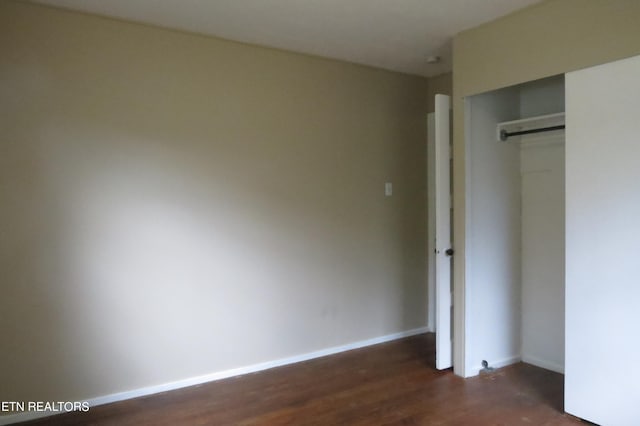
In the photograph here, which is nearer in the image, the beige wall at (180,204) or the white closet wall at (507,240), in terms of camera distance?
→ the beige wall at (180,204)

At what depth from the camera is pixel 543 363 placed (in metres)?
3.42

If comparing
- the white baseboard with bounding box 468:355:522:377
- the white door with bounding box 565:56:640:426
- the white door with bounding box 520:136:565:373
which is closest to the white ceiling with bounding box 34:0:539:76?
the white door with bounding box 565:56:640:426

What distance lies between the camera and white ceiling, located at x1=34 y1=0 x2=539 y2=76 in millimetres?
2686

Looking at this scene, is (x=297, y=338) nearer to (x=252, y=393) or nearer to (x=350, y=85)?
(x=252, y=393)

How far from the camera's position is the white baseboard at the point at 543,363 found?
3.32m

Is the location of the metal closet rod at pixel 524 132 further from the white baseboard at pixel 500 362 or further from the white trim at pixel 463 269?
the white baseboard at pixel 500 362

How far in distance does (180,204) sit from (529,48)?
2.47 metres

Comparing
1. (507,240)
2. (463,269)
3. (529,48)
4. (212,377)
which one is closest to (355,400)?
(212,377)

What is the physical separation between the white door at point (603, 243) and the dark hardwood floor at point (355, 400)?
0.30 m

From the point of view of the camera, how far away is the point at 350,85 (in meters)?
3.88

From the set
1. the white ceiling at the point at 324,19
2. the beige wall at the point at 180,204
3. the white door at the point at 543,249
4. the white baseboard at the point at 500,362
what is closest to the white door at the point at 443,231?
the white baseboard at the point at 500,362

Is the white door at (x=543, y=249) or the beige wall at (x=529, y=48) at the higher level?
the beige wall at (x=529, y=48)

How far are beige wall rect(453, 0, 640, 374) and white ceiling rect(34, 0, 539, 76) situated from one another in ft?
0.39

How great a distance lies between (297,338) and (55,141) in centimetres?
222
